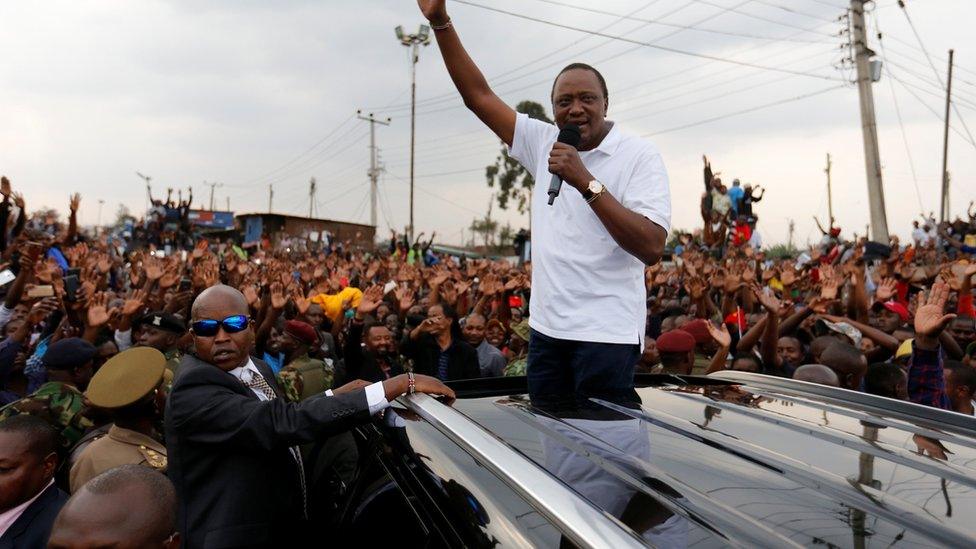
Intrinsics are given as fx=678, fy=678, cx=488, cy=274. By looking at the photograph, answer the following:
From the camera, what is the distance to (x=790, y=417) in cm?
196

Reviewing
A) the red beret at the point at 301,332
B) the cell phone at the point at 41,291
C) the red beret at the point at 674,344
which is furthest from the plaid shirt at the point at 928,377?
the cell phone at the point at 41,291

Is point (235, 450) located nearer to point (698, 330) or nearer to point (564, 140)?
point (564, 140)

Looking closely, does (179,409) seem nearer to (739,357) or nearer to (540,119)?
(540,119)

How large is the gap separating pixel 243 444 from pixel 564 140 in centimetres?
155

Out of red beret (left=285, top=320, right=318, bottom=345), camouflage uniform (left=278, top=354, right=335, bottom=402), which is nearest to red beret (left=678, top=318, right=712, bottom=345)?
camouflage uniform (left=278, top=354, right=335, bottom=402)

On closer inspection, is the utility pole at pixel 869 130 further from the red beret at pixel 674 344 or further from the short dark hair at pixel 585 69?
the short dark hair at pixel 585 69

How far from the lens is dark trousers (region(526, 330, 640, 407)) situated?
90.2 inches

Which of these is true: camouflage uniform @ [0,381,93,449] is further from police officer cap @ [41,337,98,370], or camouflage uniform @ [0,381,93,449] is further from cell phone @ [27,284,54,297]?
cell phone @ [27,284,54,297]

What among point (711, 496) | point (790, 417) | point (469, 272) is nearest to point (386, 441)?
point (711, 496)

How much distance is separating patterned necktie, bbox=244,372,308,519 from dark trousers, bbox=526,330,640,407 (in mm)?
961

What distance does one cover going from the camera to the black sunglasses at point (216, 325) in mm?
2656

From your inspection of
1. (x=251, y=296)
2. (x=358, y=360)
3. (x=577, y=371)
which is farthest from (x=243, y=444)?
(x=251, y=296)

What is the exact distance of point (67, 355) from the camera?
14.6ft

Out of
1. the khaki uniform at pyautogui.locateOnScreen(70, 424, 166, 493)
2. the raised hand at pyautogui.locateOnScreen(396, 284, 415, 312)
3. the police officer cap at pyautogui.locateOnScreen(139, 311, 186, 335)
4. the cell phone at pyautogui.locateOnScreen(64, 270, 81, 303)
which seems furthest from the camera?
the raised hand at pyautogui.locateOnScreen(396, 284, 415, 312)
